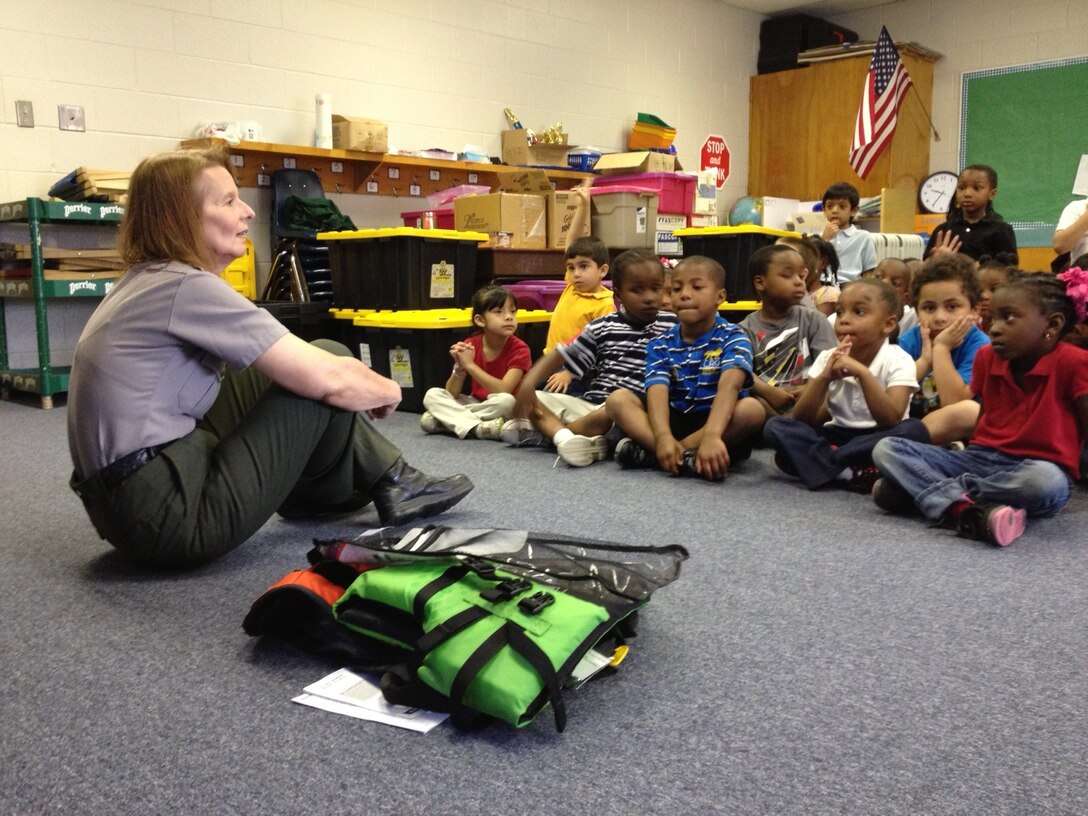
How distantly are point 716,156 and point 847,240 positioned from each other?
3.29 meters

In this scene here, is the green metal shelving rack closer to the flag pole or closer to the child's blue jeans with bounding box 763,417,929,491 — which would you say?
the child's blue jeans with bounding box 763,417,929,491

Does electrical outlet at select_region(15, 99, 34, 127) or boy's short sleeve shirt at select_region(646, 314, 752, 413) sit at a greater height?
electrical outlet at select_region(15, 99, 34, 127)

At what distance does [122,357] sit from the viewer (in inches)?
63.6

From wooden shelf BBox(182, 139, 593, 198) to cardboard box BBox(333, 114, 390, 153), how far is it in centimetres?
5

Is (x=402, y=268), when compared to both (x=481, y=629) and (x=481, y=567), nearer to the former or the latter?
(x=481, y=567)

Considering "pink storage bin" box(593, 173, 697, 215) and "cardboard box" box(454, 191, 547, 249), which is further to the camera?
"pink storage bin" box(593, 173, 697, 215)

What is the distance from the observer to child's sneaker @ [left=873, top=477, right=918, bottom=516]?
7.32 feet

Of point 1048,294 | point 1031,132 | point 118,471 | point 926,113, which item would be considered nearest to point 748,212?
point 926,113

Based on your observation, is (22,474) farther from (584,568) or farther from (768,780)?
(768,780)

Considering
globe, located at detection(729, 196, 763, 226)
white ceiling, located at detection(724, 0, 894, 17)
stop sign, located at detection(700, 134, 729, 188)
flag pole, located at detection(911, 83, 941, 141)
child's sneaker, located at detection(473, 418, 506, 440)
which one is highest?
white ceiling, located at detection(724, 0, 894, 17)

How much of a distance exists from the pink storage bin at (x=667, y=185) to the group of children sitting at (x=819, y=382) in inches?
88.1

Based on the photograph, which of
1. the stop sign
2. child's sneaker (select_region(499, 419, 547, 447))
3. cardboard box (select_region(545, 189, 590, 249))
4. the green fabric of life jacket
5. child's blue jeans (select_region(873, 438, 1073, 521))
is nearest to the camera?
the green fabric of life jacket

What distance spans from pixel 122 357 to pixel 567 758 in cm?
107

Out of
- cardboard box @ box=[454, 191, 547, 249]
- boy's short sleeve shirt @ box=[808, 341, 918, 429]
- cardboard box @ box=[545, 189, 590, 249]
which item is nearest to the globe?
cardboard box @ box=[545, 189, 590, 249]
